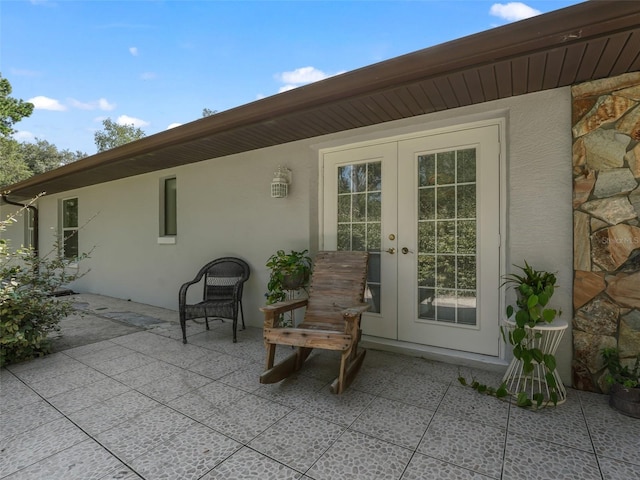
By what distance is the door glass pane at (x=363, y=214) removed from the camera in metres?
3.32

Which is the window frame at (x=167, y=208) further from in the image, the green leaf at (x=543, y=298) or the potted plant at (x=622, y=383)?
the potted plant at (x=622, y=383)

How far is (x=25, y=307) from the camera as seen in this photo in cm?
294

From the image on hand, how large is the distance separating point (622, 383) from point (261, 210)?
3694 millimetres

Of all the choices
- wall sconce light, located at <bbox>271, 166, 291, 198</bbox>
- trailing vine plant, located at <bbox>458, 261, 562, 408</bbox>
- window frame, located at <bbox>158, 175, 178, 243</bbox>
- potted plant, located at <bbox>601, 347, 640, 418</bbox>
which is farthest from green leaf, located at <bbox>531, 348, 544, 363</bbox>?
window frame, located at <bbox>158, 175, 178, 243</bbox>

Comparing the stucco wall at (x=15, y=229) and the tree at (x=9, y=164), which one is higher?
the tree at (x=9, y=164)

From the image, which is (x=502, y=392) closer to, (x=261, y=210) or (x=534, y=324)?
(x=534, y=324)

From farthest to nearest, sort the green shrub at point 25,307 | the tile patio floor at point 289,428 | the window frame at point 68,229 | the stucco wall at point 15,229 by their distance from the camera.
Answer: the stucco wall at point 15,229 → the window frame at point 68,229 → the green shrub at point 25,307 → the tile patio floor at point 289,428

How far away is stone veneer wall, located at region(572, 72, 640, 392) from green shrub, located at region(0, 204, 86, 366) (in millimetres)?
4589

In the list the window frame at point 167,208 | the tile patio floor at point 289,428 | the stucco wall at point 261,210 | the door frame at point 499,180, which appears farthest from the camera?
the window frame at point 167,208

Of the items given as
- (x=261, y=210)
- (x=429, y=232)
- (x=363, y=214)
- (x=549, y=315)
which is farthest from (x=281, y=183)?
(x=549, y=315)

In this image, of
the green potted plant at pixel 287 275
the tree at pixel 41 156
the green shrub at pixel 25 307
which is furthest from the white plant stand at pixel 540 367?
the tree at pixel 41 156

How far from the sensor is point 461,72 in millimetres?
2068

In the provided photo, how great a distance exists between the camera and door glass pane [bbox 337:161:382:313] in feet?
10.9

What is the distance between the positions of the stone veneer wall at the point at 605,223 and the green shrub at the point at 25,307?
4.59m
